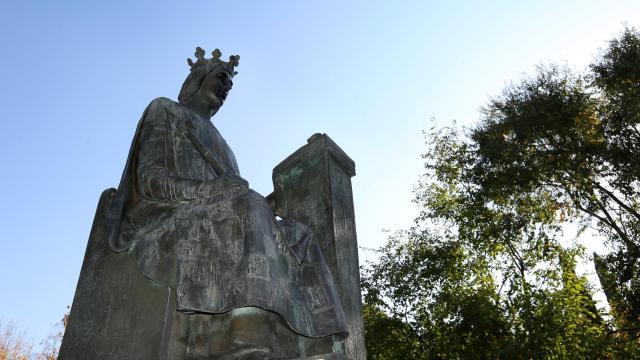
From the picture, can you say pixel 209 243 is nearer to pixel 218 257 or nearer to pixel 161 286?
pixel 218 257

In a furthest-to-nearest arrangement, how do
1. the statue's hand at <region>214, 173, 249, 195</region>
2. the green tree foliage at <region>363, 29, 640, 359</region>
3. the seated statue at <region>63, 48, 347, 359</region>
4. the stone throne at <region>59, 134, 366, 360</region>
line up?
1. the green tree foliage at <region>363, 29, 640, 359</region>
2. the statue's hand at <region>214, 173, 249, 195</region>
3. the stone throne at <region>59, 134, 366, 360</region>
4. the seated statue at <region>63, 48, 347, 359</region>

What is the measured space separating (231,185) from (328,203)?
2.99 feet

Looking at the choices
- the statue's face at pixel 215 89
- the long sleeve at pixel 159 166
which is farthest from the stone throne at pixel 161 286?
the statue's face at pixel 215 89

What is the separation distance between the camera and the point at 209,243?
10.6ft

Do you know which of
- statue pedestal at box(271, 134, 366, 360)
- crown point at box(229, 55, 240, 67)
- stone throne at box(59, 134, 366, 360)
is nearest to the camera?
stone throne at box(59, 134, 366, 360)

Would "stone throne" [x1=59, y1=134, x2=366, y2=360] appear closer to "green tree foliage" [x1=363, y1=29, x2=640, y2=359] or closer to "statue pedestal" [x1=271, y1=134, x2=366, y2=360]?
"statue pedestal" [x1=271, y1=134, x2=366, y2=360]

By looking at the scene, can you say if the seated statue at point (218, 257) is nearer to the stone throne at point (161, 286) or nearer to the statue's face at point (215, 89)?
the stone throne at point (161, 286)

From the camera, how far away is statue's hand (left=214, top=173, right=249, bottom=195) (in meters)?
3.43

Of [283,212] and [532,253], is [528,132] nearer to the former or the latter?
[532,253]

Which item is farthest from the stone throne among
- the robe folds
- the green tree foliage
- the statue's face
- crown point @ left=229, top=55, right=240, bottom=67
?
the green tree foliage

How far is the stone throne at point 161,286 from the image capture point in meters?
3.24

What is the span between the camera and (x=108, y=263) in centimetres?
368

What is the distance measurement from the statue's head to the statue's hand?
152cm

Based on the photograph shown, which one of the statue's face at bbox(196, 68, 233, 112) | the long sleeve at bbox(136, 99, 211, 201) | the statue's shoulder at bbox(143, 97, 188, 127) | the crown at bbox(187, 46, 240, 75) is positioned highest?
the crown at bbox(187, 46, 240, 75)
